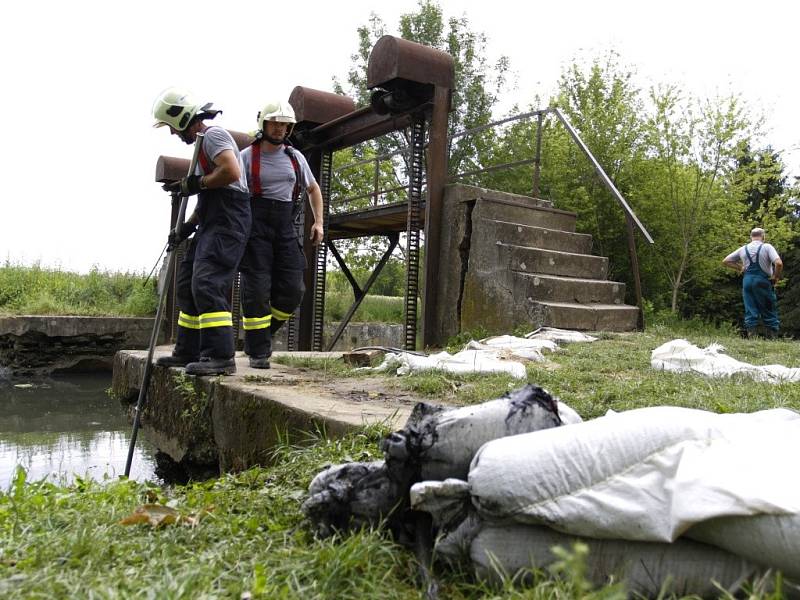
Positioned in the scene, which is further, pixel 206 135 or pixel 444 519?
pixel 206 135

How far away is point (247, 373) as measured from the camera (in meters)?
4.91

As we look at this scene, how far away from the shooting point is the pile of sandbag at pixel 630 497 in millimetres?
1466

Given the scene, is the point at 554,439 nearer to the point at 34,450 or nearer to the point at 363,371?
the point at 363,371

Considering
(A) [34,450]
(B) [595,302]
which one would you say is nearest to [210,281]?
(A) [34,450]

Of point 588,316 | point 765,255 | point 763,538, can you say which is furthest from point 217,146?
point 765,255

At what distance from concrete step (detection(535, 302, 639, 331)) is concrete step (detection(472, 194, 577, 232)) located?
122 cm

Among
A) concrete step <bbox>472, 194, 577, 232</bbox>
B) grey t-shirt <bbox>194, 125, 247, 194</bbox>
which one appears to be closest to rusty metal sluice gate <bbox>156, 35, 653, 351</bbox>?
concrete step <bbox>472, 194, 577, 232</bbox>

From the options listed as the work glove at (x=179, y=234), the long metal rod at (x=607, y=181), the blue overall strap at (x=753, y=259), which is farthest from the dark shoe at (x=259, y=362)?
the blue overall strap at (x=753, y=259)

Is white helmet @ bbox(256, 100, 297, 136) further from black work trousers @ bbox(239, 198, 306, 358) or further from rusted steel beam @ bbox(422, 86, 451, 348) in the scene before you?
rusted steel beam @ bbox(422, 86, 451, 348)

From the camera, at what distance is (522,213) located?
27.7 ft

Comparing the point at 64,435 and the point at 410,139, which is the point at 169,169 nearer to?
the point at 410,139

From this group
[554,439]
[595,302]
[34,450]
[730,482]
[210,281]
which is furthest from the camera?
[595,302]

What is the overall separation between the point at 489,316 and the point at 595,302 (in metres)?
1.36

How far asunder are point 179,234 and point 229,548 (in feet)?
11.6
